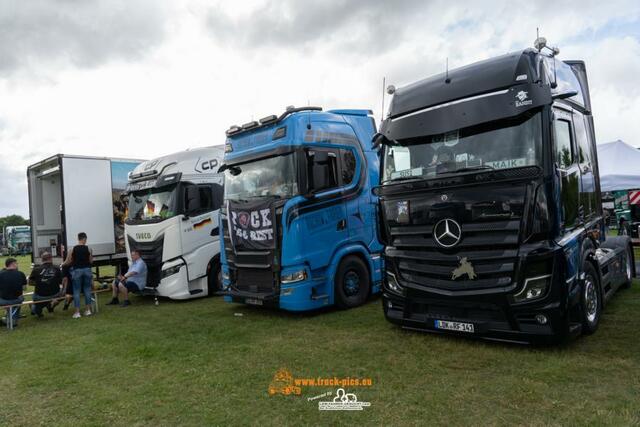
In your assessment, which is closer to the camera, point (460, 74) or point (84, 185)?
point (460, 74)

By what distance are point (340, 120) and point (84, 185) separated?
716 cm

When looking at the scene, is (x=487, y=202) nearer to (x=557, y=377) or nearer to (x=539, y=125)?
(x=539, y=125)

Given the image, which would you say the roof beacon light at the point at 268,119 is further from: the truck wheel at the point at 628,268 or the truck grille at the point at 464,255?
the truck wheel at the point at 628,268

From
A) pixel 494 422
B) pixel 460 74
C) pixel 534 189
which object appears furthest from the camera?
pixel 460 74

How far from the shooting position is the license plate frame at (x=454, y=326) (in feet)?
16.4

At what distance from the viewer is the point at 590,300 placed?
5.46 m

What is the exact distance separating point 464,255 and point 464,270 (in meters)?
0.16

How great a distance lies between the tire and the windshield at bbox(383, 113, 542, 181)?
19.1 feet

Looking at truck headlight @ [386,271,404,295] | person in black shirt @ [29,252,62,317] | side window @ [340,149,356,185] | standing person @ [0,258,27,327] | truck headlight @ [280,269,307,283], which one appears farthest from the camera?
person in black shirt @ [29,252,62,317]

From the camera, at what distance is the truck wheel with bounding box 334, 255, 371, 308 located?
7668 mm

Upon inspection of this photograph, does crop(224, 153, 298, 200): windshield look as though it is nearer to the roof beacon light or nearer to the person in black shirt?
the roof beacon light

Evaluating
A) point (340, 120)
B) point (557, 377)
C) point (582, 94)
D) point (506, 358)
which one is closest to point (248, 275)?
point (340, 120)

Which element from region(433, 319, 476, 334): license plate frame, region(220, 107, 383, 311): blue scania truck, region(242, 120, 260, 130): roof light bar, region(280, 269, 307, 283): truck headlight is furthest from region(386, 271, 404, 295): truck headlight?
region(242, 120, 260, 130): roof light bar

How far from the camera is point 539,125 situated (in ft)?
15.6
